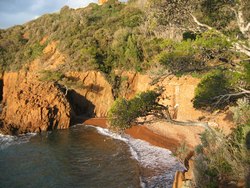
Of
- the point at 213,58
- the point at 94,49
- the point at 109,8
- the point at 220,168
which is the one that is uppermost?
the point at 109,8

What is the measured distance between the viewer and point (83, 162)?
70.5 feet

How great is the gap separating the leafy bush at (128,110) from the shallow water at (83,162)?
6648 mm

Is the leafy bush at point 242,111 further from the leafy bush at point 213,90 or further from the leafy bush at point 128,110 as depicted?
the leafy bush at point 128,110

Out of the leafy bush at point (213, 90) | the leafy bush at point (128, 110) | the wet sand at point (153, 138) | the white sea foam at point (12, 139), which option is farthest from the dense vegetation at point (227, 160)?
the white sea foam at point (12, 139)

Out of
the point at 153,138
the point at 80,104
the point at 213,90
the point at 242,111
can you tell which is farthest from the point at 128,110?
the point at 80,104

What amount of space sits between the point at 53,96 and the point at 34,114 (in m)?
3.10

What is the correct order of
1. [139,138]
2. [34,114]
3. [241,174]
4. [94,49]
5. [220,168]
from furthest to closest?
[94,49] → [34,114] → [139,138] → [220,168] → [241,174]

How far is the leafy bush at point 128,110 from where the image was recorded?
11594mm

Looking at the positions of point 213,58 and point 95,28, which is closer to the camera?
point 213,58

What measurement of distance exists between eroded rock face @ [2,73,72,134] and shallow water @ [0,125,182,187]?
6.68 ft

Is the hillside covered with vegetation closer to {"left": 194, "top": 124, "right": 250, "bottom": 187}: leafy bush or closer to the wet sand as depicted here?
{"left": 194, "top": 124, "right": 250, "bottom": 187}: leafy bush

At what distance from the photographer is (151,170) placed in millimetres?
19172

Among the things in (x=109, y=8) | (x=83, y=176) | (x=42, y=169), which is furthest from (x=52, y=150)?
(x=109, y=8)

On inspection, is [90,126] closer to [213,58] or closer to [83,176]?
[83,176]
